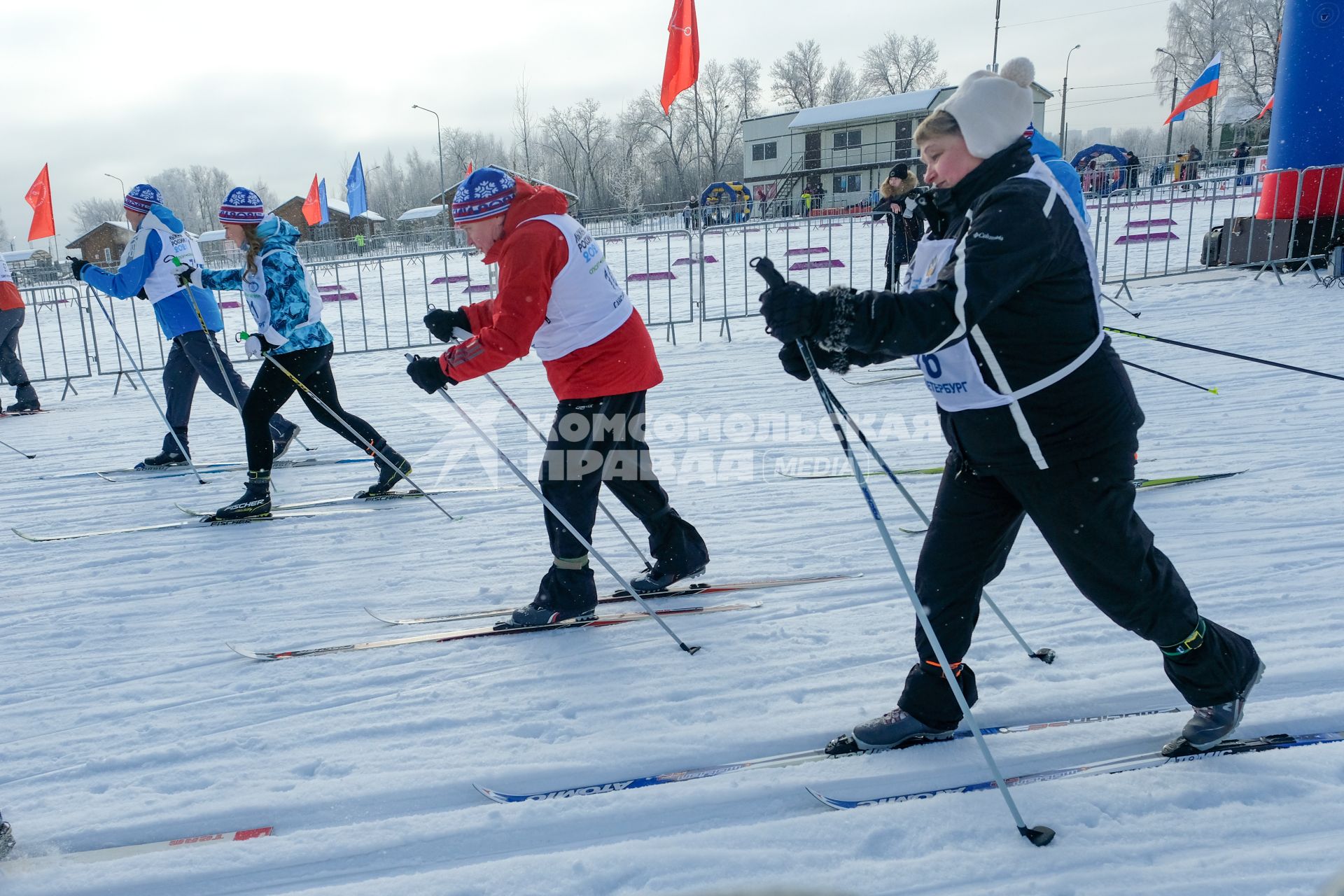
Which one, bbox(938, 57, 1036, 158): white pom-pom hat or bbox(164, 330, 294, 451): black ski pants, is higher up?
bbox(938, 57, 1036, 158): white pom-pom hat

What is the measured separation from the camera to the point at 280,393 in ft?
15.9

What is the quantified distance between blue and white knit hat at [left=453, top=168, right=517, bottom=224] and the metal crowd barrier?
305 inches

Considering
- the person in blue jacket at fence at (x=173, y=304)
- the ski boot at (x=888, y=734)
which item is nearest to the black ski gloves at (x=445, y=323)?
the ski boot at (x=888, y=734)

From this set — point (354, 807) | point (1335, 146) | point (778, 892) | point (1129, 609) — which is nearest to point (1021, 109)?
point (1129, 609)

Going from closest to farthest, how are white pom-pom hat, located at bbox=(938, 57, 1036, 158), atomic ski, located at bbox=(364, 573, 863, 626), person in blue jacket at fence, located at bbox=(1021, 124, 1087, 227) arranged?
white pom-pom hat, located at bbox=(938, 57, 1036, 158) → atomic ski, located at bbox=(364, 573, 863, 626) → person in blue jacket at fence, located at bbox=(1021, 124, 1087, 227)

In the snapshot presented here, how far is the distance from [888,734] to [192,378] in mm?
5489

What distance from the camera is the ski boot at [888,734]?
2359mm

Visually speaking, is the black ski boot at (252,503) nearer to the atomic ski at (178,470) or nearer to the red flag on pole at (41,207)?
the atomic ski at (178,470)

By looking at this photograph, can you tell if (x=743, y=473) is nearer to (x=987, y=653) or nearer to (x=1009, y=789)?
(x=987, y=653)

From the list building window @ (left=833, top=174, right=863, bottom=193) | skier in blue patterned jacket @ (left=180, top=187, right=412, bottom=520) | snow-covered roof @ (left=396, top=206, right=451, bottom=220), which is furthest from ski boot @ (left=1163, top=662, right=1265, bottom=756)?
building window @ (left=833, top=174, right=863, bottom=193)

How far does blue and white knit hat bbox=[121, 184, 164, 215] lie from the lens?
213 inches

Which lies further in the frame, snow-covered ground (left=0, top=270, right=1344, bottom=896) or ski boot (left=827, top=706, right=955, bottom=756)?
ski boot (left=827, top=706, right=955, bottom=756)

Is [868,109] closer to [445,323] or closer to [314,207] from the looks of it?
[314,207]

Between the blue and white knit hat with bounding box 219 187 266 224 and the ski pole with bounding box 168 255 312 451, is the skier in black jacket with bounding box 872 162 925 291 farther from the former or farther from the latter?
the ski pole with bounding box 168 255 312 451
